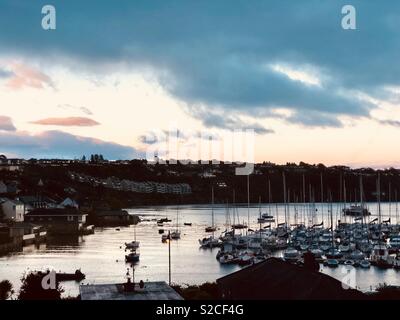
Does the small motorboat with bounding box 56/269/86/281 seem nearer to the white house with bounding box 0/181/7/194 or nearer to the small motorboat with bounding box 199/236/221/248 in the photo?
the small motorboat with bounding box 199/236/221/248

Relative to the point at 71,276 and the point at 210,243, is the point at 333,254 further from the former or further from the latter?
the point at 71,276

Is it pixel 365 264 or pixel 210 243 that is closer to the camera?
pixel 365 264

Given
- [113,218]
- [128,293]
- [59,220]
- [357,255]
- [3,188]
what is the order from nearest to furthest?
[128,293]
[357,255]
[59,220]
[113,218]
[3,188]

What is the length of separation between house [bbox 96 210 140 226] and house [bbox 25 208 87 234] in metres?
8.81

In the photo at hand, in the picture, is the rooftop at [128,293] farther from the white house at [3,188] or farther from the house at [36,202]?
the white house at [3,188]

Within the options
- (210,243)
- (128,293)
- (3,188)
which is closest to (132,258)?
(210,243)

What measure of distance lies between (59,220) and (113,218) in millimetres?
13871

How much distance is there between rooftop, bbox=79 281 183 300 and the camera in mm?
13352

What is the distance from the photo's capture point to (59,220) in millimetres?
60094

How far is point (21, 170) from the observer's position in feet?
349
